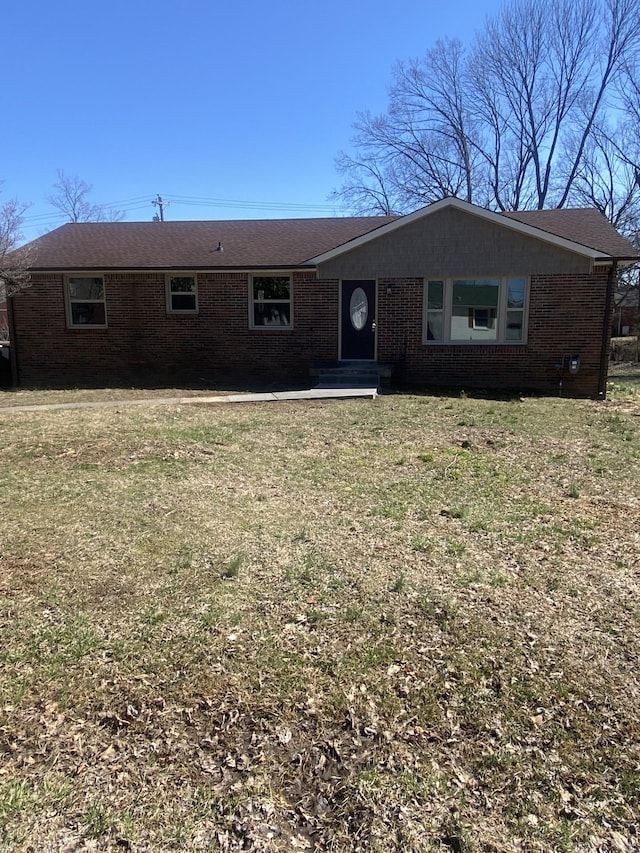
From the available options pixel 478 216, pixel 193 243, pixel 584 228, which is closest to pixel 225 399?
pixel 193 243

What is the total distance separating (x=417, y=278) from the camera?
13.7m

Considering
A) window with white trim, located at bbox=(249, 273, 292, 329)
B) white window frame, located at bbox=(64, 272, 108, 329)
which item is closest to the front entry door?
window with white trim, located at bbox=(249, 273, 292, 329)

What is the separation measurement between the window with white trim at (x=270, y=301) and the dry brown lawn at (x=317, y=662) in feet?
29.2

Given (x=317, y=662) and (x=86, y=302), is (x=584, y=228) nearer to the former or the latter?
(x=86, y=302)

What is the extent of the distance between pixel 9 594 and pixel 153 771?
1817 millimetres

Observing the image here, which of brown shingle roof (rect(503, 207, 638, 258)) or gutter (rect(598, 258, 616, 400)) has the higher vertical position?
brown shingle roof (rect(503, 207, 638, 258))

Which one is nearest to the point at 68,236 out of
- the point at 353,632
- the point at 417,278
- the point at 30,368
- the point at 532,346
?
the point at 30,368

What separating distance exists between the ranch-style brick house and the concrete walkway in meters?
2.03

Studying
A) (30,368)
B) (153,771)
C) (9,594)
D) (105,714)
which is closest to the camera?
(153,771)

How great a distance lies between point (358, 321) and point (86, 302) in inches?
272

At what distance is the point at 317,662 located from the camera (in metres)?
3.03

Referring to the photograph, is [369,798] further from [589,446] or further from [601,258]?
[601,258]

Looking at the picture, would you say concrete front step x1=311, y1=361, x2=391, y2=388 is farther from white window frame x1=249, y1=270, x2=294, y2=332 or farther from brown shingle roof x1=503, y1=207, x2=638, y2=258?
brown shingle roof x1=503, y1=207, x2=638, y2=258

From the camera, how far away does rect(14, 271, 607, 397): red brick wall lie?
1339 cm
